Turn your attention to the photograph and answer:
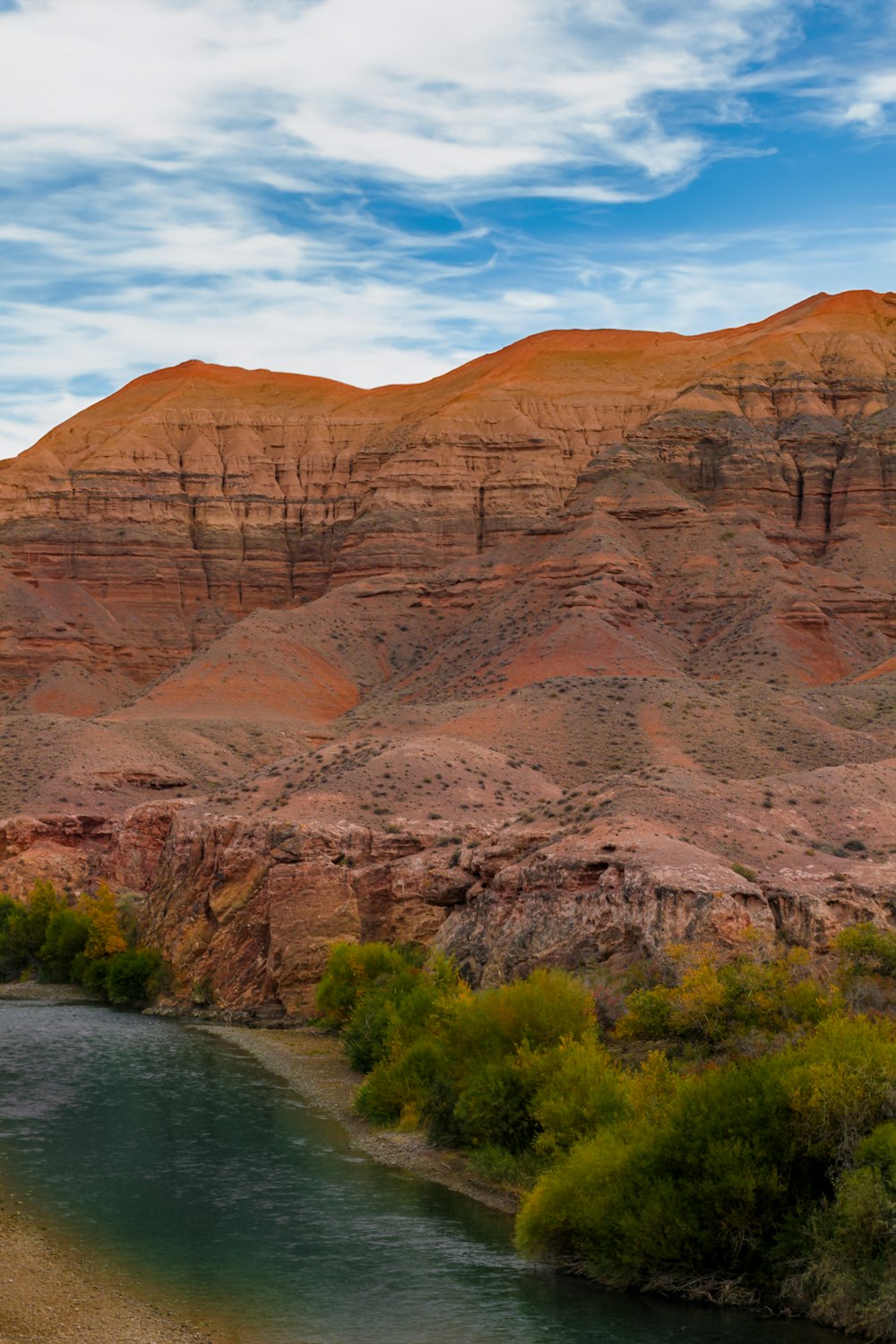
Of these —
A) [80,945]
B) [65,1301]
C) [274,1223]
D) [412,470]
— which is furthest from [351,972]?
[412,470]

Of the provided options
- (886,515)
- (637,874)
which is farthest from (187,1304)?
(886,515)

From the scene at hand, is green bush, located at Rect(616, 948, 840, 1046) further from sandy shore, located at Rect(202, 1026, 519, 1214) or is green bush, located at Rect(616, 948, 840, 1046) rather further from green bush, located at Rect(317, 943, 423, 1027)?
green bush, located at Rect(317, 943, 423, 1027)

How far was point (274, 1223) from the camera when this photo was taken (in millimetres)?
31906

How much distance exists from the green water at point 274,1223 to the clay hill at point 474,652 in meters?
8.71

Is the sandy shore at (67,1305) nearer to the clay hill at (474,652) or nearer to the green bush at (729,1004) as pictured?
the green bush at (729,1004)

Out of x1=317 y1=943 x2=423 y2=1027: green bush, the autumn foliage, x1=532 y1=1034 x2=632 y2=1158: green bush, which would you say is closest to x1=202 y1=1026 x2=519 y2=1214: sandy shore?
x1=317 y1=943 x2=423 y2=1027: green bush

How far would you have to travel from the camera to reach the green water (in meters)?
26.1

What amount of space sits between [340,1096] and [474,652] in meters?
66.8

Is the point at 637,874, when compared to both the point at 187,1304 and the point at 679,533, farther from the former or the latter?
the point at 679,533

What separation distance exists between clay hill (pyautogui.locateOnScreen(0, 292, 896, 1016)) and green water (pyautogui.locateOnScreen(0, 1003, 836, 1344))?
8.71 metres

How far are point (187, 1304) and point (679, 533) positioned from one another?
10007 cm

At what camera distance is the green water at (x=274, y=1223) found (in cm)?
2614

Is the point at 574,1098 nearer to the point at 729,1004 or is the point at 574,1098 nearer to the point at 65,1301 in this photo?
the point at 729,1004

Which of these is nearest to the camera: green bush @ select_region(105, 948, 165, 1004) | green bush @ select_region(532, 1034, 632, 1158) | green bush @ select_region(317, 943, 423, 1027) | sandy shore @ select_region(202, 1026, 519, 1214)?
green bush @ select_region(532, 1034, 632, 1158)
